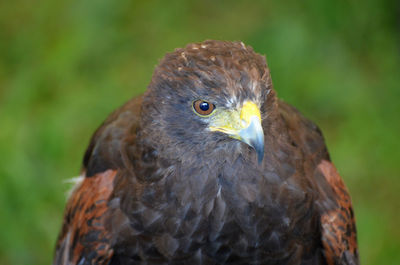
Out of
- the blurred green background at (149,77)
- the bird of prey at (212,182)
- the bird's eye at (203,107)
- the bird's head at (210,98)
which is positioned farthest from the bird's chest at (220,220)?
the blurred green background at (149,77)

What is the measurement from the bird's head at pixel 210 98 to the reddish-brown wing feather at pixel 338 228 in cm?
80

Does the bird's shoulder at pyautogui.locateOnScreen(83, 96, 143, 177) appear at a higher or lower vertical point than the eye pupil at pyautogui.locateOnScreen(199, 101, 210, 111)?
lower

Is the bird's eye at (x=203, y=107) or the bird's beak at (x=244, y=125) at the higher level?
the bird's eye at (x=203, y=107)

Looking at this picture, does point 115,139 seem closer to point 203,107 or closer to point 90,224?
point 90,224

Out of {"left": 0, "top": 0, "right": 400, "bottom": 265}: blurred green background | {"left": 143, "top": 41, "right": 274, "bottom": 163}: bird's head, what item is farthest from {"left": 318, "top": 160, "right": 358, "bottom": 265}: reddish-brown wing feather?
{"left": 0, "top": 0, "right": 400, "bottom": 265}: blurred green background

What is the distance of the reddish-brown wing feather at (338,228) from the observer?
12.5 ft

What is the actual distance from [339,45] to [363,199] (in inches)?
76.6

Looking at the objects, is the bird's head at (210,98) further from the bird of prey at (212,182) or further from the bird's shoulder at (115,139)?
the bird's shoulder at (115,139)

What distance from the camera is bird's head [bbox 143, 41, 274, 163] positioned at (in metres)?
3.18

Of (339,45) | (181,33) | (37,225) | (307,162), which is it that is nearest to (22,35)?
(181,33)

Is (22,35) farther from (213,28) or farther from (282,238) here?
(282,238)

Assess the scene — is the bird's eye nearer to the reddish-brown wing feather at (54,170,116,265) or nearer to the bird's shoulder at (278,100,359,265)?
the bird's shoulder at (278,100,359,265)

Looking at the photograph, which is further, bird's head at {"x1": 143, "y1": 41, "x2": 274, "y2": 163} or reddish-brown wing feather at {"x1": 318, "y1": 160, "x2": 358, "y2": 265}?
reddish-brown wing feather at {"x1": 318, "y1": 160, "x2": 358, "y2": 265}

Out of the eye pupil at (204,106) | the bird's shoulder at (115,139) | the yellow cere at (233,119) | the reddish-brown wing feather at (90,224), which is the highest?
the eye pupil at (204,106)
